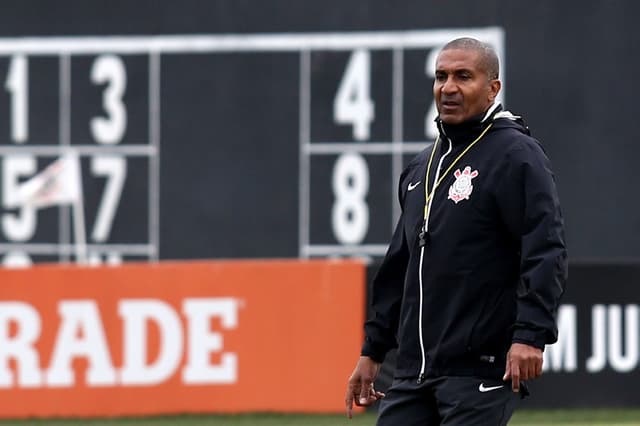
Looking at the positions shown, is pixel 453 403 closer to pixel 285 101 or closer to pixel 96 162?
pixel 285 101

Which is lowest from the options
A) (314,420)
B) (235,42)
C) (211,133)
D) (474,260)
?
(314,420)

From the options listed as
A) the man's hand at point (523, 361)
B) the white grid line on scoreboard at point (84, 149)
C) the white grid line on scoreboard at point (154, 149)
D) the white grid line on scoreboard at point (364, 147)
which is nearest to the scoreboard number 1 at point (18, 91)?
the white grid line on scoreboard at point (84, 149)

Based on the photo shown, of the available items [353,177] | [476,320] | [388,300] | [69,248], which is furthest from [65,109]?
[476,320]

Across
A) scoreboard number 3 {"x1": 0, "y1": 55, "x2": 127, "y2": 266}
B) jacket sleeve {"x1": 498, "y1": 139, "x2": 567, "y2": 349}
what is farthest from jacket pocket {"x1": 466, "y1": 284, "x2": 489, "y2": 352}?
scoreboard number 3 {"x1": 0, "y1": 55, "x2": 127, "y2": 266}

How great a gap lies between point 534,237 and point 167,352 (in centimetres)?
649

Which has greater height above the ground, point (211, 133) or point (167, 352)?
point (211, 133)

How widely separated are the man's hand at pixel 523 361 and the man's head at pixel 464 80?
0.71 metres

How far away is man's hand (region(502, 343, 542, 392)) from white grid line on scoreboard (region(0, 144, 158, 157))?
11209 mm

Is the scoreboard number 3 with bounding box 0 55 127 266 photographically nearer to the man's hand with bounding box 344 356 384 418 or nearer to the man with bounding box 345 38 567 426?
the man's hand with bounding box 344 356 384 418

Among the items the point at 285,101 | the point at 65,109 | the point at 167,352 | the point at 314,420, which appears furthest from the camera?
the point at 65,109

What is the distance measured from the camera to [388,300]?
4910mm

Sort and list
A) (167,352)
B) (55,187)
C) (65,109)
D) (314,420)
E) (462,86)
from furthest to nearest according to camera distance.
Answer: (65,109) < (55,187) < (167,352) < (314,420) < (462,86)

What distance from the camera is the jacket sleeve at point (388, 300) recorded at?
4.89 metres

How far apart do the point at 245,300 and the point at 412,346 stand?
6.12 m
